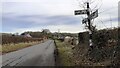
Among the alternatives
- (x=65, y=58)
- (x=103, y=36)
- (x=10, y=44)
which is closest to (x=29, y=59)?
(x=65, y=58)

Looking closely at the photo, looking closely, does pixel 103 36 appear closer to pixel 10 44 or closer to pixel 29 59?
pixel 29 59

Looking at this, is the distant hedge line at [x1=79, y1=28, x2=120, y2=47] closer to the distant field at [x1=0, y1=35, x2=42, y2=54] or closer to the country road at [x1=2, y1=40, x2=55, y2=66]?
the country road at [x1=2, y1=40, x2=55, y2=66]

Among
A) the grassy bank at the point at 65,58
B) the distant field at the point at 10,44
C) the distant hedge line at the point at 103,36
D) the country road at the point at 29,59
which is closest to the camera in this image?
the distant hedge line at the point at 103,36

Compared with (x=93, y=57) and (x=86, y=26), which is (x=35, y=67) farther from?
(x=86, y=26)

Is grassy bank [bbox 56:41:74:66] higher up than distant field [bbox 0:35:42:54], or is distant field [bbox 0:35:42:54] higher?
grassy bank [bbox 56:41:74:66]

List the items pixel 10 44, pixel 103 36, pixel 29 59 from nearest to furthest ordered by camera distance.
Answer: pixel 103 36 → pixel 29 59 → pixel 10 44

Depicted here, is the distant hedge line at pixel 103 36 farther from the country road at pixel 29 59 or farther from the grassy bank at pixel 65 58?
the country road at pixel 29 59

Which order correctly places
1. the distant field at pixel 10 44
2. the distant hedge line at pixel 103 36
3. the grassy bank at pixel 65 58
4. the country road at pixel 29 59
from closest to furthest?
the distant hedge line at pixel 103 36
the grassy bank at pixel 65 58
the country road at pixel 29 59
the distant field at pixel 10 44

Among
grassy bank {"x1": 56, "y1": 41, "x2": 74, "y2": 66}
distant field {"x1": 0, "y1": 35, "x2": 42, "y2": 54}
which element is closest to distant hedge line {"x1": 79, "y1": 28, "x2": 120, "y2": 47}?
grassy bank {"x1": 56, "y1": 41, "x2": 74, "y2": 66}

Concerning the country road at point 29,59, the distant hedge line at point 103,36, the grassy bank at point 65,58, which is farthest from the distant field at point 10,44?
the distant hedge line at point 103,36

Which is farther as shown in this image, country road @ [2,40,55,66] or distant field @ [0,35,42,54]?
distant field @ [0,35,42,54]

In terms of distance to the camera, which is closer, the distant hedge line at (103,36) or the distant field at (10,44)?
the distant hedge line at (103,36)

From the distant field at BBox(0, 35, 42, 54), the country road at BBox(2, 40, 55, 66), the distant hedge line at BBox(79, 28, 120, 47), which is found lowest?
the distant field at BBox(0, 35, 42, 54)

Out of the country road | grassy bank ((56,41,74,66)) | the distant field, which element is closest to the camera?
grassy bank ((56,41,74,66))
